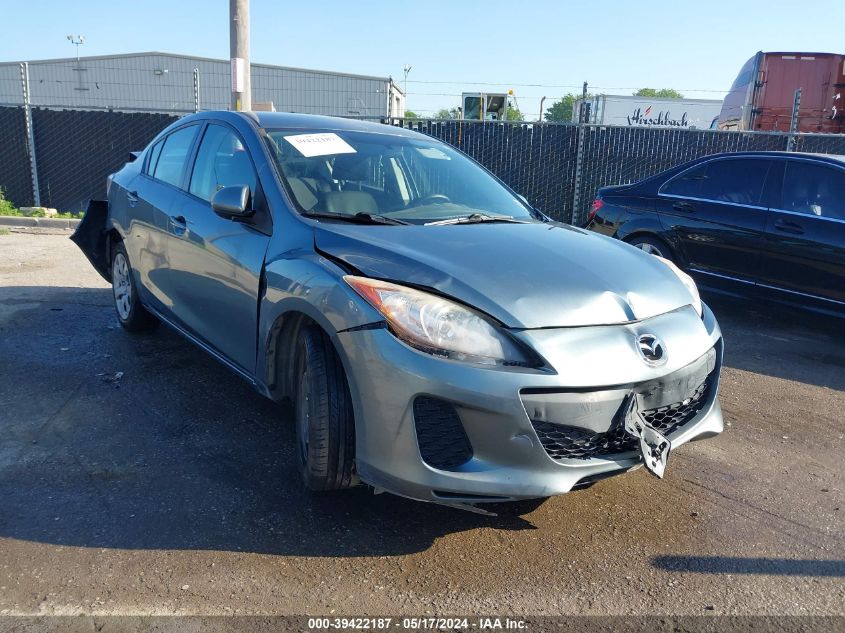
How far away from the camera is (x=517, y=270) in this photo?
2.85 m

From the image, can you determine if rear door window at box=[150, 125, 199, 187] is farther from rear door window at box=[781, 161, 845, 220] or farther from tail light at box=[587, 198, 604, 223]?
rear door window at box=[781, 161, 845, 220]

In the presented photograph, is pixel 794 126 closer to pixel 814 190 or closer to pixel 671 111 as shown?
pixel 814 190

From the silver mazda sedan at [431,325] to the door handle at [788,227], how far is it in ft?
10.7

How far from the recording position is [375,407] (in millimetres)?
2576

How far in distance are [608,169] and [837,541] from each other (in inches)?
383

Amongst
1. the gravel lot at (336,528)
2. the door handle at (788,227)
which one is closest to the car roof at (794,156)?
Result: the door handle at (788,227)

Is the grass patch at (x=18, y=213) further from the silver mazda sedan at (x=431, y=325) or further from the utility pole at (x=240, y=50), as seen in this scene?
the silver mazda sedan at (x=431, y=325)

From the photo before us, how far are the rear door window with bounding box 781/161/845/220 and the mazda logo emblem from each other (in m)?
4.21

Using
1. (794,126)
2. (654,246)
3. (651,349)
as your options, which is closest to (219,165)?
(651,349)

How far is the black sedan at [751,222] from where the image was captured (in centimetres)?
595

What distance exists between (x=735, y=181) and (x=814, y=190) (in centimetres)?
74

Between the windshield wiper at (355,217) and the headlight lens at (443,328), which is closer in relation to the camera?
the headlight lens at (443,328)

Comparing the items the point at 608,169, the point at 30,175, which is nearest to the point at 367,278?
the point at 608,169

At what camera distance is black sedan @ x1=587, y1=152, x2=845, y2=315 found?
19.5ft
